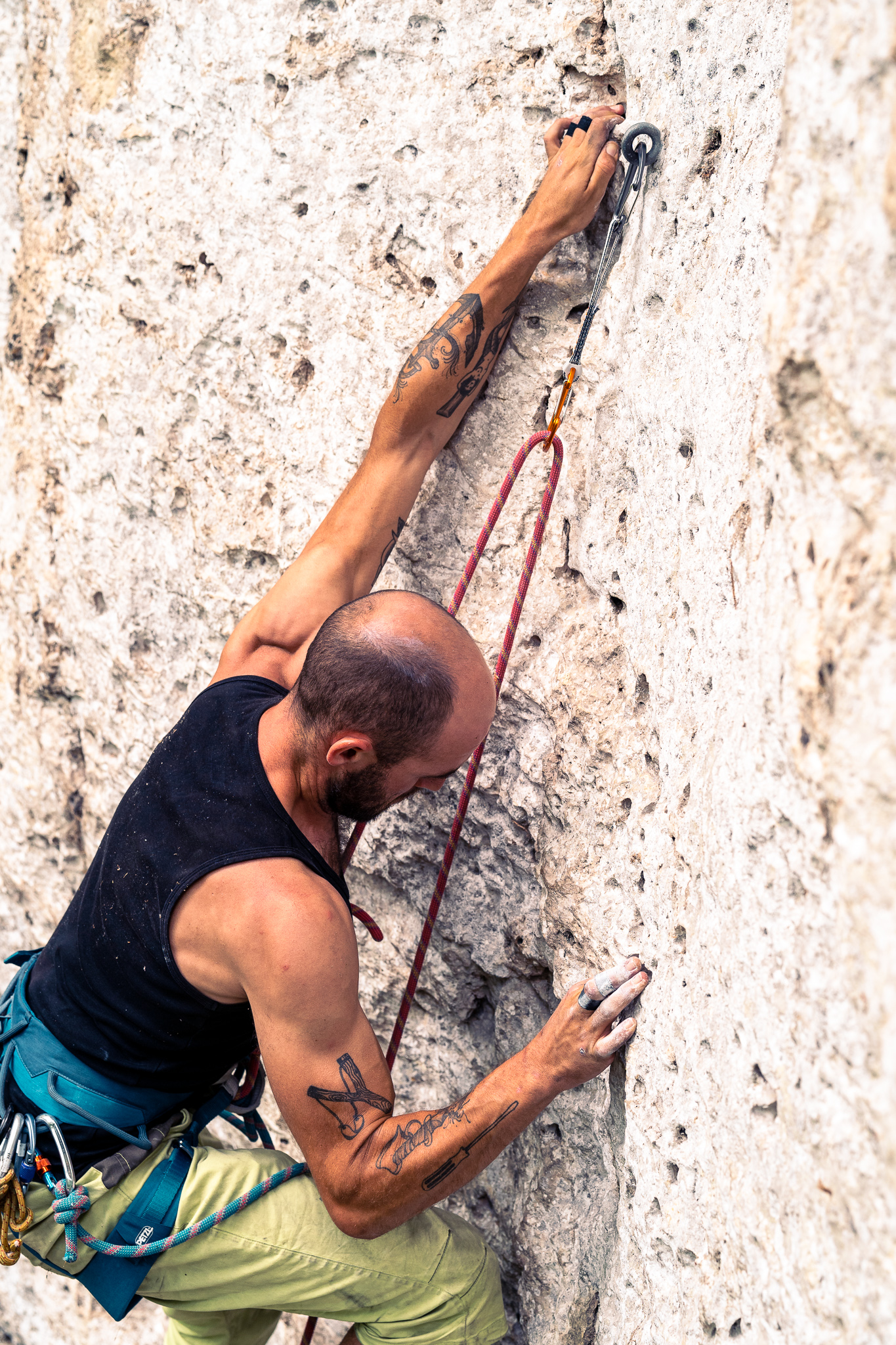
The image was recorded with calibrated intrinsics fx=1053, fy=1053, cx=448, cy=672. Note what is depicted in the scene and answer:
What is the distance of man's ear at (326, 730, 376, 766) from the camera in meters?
1.63

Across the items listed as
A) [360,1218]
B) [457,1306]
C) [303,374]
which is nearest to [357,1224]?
[360,1218]

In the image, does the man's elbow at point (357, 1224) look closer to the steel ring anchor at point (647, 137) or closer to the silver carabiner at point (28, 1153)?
the silver carabiner at point (28, 1153)

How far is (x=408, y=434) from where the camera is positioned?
2.11m

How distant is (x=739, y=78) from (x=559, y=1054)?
1.52 meters

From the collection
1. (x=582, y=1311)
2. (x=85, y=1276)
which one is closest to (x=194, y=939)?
(x=85, y=1276)

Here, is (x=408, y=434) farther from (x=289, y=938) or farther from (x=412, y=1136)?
(x=412, y=1136)

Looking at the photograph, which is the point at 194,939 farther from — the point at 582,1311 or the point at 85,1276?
the point at 582,1311

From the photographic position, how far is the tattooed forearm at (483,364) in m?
2.03

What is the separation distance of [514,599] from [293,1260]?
4.17 ft

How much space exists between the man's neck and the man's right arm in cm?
17

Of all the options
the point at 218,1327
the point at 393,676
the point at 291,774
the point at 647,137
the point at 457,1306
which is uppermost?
the point at 647,137

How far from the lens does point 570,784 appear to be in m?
Result: 1.92

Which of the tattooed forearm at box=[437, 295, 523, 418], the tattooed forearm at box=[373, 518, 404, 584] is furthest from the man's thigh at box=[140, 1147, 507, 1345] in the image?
the tattooed forearm at box=[437, 295, 523, 418]

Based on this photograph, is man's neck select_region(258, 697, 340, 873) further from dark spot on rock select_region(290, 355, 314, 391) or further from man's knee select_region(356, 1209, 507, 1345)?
dark spot on rock select_region(290, 355, 314, 391)
